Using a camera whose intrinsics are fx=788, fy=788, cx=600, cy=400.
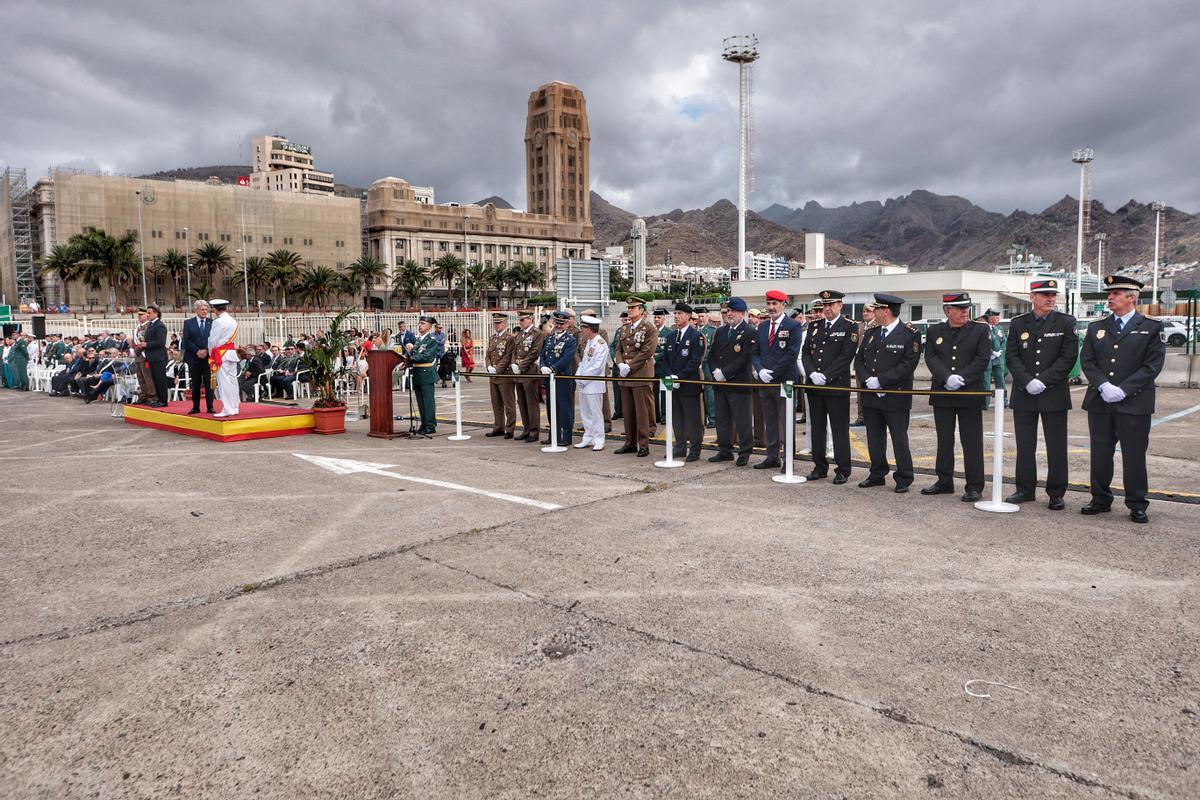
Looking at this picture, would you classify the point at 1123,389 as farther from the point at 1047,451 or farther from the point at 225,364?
the point at 225,364

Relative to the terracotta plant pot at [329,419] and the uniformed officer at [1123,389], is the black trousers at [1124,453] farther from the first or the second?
the terracotta plant pot at [329,419]

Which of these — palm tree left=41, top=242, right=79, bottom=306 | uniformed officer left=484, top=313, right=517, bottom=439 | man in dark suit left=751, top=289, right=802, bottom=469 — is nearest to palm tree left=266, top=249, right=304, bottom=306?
palm tree left=41, top=242, right=79, bottom=306

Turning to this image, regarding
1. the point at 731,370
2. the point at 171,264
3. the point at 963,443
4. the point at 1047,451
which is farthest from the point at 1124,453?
the point at 171,264

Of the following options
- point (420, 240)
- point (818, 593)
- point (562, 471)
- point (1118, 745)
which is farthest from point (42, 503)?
point (420, 240)

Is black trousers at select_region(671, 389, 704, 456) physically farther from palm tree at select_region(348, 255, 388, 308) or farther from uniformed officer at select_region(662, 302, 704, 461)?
palm tree at select_region(348, 255, 388, 308)

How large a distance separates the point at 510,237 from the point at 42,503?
5490 inches

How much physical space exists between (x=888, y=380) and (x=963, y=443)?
93 cm

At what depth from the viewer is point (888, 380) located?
7.96 meters

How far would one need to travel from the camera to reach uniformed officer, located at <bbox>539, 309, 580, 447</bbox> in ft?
36.0

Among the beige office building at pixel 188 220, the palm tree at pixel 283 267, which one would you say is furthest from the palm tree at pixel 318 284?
the beige office building at pixel 188 220

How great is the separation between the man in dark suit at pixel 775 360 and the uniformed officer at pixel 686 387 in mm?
786

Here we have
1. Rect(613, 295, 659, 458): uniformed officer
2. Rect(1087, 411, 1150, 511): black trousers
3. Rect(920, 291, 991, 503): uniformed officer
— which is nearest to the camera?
Rect(1087, 411, 1150, 511): black trousers

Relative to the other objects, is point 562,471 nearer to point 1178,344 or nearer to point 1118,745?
point 1118,745

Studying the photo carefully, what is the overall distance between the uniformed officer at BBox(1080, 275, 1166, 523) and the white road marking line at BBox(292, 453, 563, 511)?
4742 mm
